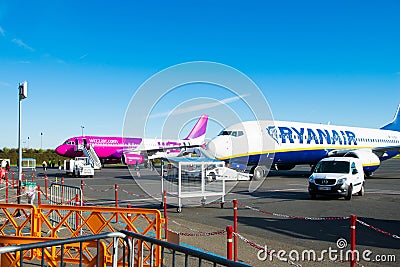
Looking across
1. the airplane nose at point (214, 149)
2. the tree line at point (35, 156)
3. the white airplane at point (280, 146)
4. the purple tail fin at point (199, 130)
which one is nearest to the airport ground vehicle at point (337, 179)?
the white airplane at point (280, 146)

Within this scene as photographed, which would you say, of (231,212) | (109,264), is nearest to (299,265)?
(109,264)

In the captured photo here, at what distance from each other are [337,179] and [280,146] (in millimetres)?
12093

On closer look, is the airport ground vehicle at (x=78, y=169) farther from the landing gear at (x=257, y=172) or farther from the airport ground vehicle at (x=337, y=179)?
the airport ground vehicle at (x=337, y=179)

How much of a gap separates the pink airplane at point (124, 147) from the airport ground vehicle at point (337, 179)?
2771 centimetres

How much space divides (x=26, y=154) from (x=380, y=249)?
255 feet

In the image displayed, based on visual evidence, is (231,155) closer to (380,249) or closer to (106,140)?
(380,249)

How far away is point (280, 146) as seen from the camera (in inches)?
1197

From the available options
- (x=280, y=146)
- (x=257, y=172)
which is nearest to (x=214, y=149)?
(x=257, y=172)

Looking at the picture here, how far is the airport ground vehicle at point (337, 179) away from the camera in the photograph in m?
18.3

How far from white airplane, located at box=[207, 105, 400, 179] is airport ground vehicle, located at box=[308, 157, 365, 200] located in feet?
28.2

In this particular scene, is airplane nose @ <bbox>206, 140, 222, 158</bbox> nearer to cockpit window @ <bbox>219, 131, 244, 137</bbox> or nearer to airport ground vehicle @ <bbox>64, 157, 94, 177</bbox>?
cockpit window @ <bbox>219, 131, 244, 137</bbox>

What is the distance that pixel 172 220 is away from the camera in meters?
13.1

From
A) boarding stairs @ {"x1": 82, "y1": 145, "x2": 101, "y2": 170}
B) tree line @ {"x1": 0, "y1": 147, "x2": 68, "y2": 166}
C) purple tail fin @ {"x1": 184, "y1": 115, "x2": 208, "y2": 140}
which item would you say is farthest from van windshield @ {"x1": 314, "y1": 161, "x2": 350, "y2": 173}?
tree line @ {"x1": 0, "y1": 147, "x2": 68, "y2": 166}

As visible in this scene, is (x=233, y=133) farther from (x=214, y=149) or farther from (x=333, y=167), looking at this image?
(x=333, y=167)
